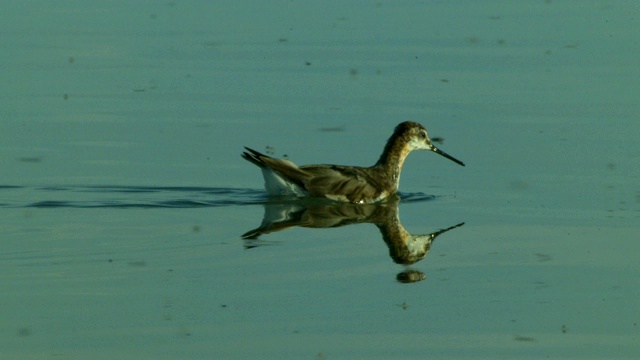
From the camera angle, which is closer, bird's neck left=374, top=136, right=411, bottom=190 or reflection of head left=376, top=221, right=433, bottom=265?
reflection of head left=376, top=221, right=433, bottom=265

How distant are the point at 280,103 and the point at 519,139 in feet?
9.48

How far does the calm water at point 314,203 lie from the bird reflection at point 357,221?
41mm

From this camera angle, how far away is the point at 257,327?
936 cm

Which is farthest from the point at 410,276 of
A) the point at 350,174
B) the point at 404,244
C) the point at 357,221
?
the point at 350,174

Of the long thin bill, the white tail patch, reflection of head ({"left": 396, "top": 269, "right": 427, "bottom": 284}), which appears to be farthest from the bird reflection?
the long thin bill

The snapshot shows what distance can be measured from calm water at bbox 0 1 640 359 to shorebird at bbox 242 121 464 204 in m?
0.21

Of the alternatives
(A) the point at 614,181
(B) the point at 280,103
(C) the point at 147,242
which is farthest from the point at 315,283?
(B) the point at 280,103

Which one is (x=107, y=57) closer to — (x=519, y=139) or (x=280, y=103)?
(x=280, y=103)

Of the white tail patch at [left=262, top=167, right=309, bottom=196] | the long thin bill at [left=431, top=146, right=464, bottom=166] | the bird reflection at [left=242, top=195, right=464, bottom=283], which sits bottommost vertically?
the bird reflection at [left=242, top=195, right=464, bottom=283]

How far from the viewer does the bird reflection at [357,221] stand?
11.5m

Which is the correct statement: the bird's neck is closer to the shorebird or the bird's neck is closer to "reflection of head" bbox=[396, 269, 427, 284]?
the shorebird

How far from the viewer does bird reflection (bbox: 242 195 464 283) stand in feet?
37.8

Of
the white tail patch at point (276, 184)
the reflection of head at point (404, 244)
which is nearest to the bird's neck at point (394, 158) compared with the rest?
the white tail patch at point (276, 184)

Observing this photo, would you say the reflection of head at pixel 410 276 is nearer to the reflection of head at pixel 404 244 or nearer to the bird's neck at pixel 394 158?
the reflection of head at pixel 404 244
